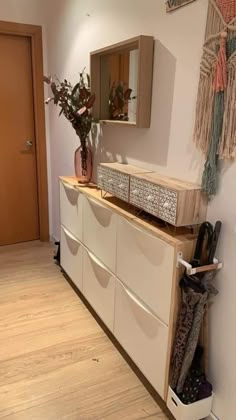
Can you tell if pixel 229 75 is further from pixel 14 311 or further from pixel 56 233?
pixel 56 233

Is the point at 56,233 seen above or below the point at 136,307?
below

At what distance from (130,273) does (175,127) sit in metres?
0.77

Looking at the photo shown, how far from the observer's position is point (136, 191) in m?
1.69

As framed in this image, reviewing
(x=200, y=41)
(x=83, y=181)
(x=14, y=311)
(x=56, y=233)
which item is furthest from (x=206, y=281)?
(x=56, y=233)

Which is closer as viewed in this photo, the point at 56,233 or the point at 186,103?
the point at 186,103

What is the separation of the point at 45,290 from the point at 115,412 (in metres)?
1.30

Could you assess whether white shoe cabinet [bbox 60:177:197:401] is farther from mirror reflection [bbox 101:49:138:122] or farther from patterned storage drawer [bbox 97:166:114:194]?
mirror reflection [bbox 101:49:138:122]

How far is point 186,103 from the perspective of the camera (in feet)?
5.11

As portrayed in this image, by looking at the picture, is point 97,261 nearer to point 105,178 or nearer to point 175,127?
point 105,178

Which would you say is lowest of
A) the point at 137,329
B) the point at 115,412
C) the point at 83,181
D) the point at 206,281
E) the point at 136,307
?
the point at 115,412

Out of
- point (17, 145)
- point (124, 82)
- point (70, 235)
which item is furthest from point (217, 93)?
point (17, 145)

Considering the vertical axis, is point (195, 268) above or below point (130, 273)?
above

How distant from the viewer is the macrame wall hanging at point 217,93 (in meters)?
1.26

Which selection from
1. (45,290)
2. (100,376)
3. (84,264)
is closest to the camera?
(100,376)
